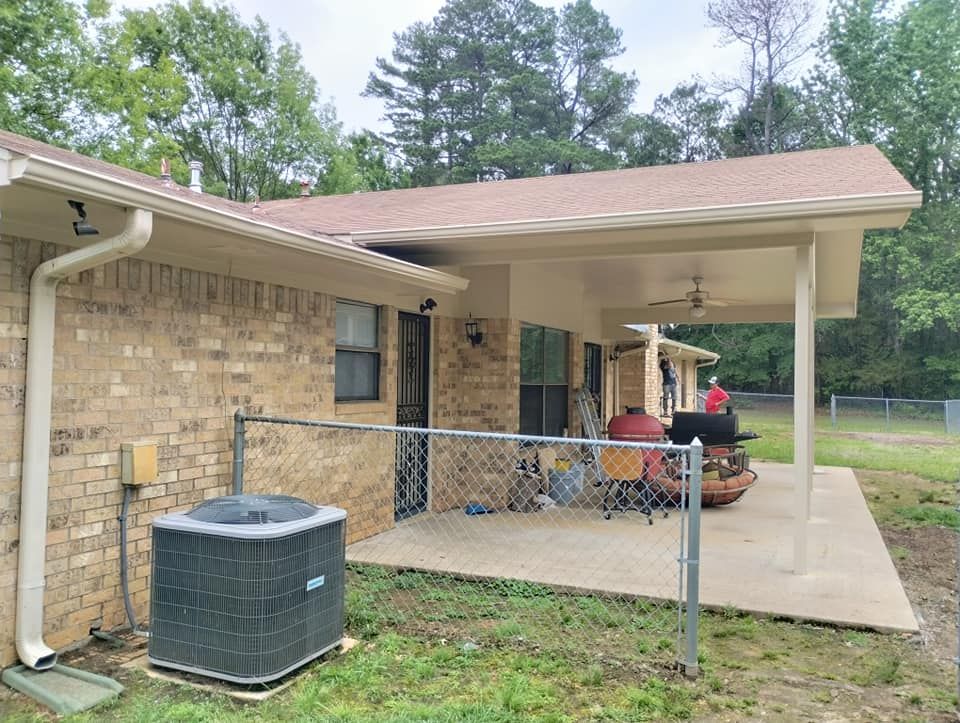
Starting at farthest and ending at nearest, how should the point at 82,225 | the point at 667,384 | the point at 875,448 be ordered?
the point at 667,384 < the point at 875,448 < the point at 82,225

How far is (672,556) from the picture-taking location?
6656 millimetres

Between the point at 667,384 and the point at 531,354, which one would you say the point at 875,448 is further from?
the point at 531,354

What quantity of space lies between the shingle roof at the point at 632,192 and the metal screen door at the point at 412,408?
1249 mm

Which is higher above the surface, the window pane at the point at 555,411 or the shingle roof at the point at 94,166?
the shingle roof at the point at 94,166

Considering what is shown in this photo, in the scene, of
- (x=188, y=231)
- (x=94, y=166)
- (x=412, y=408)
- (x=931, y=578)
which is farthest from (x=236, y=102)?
(x=931, y=578)

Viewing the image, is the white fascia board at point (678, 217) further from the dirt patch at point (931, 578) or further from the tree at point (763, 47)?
the tree at point (763, 47)

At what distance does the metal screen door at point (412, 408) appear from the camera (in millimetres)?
7684

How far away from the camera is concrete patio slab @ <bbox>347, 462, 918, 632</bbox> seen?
17.2 ft

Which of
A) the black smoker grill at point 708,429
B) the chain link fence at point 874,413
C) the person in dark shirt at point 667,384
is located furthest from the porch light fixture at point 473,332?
the chain link fence at point 874,413

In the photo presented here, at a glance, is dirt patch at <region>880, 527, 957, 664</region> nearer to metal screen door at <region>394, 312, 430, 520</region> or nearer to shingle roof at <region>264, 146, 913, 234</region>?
shingle roof at <region>264, 146, 913, 234</region>

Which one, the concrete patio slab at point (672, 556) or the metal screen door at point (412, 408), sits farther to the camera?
the metal screen door at point (412, 408)

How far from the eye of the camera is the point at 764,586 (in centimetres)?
555

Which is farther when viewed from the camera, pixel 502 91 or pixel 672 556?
pixel 502 91

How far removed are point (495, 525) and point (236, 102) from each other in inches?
962
